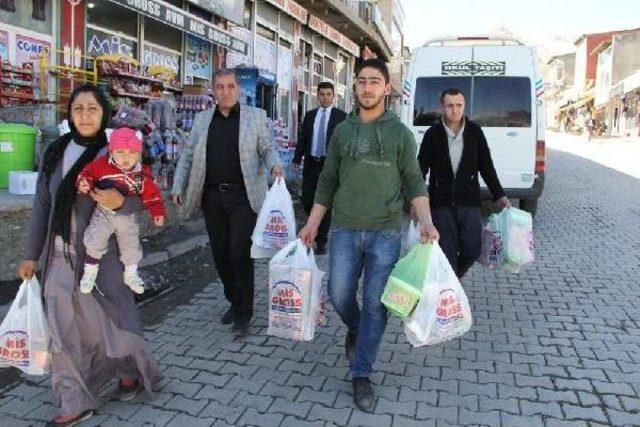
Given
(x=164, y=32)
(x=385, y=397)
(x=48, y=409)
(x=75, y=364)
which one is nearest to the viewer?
(x=75, y=364)

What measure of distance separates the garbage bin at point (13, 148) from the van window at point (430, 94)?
525 centimetres

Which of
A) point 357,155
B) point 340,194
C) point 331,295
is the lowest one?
point 331,295

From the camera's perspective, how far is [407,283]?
3.34 meters

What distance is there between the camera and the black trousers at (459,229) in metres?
4.75

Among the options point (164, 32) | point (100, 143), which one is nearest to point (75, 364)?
point (100, 143)

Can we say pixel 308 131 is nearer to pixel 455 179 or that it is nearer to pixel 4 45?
pixel 455 179

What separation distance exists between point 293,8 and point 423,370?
14.6 m

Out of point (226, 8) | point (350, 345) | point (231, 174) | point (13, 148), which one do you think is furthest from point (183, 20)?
point (350, 345)

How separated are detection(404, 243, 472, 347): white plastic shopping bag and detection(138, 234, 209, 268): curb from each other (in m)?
3.72

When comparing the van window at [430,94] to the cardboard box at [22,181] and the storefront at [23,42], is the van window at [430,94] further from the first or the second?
the cardboard box at [22,181]

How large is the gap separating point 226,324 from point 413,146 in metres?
2.18

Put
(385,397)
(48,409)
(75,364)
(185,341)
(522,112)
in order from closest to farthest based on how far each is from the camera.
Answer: (75,364) → (48,409) → (385,397) → (185,341) → (522,112)

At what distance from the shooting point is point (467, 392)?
3705mm

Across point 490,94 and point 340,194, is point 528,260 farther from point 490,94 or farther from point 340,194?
point 490,94
